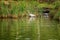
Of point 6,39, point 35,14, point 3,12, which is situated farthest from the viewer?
point 35,14

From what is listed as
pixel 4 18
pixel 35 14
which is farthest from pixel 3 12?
pixel 35 14

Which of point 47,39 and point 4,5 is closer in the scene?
point 47,39

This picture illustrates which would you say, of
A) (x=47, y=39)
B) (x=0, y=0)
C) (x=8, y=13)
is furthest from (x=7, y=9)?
(x=47, y=39)

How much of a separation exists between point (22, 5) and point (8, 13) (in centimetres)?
176

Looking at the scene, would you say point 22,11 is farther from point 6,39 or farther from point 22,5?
point 6,39

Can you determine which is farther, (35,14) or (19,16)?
(35,14)

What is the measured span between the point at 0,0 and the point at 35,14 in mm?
3871

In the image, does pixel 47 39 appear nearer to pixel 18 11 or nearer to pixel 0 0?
pixel 18 11

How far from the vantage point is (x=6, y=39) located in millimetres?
10219

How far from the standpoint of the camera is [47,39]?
10.5 m

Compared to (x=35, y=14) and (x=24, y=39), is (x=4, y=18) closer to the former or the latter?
(x=35, y=14)

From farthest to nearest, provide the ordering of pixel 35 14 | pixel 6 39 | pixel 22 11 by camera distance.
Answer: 1. pixel 35 14
2. pixel 22 11
3. pixel 6 39

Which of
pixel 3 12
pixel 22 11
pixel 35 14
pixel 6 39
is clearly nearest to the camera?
pixel 6 39

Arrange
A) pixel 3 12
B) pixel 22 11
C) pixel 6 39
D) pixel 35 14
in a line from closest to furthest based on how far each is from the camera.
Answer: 1. pixel 6 39
2. pixel 3 12
3. pixel 22 11
4. pixel 35 14
